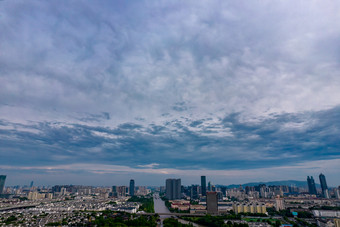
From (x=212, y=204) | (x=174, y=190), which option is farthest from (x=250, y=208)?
(x=174, y=190)

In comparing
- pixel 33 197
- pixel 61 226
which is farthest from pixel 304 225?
pixel 33 197

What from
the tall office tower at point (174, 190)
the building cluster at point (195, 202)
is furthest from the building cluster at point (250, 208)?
the tall office tower at point (174, 190)

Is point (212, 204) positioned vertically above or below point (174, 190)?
below

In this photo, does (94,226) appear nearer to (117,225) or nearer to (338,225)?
(117,225)

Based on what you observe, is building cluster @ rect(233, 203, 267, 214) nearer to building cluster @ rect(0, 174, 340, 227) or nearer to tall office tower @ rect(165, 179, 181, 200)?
building cluster @ rect(0, 174, 340, 227)

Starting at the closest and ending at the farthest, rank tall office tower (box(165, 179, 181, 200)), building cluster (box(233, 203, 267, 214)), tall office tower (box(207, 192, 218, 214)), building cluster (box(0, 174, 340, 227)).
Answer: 1. building cluster (box(0, 174, 340, 227))
2. building cluster (box(233, 203, 267, 214))
3. tall office tower (box(207, 192, 218, 214))
4. tall office tower (box(165, 179, 181, 200))

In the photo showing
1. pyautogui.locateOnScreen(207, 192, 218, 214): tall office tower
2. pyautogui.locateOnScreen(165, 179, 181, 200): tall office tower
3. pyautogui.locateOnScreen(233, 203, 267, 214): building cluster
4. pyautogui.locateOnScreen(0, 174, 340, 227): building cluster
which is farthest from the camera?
pyautogui.locateOnScreen(165, 179, 181, 200): tall office tower

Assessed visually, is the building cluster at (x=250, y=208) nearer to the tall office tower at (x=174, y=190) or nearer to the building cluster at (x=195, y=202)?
the building cluster at (x=195, y=202)

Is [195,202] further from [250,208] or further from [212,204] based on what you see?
[250,208]

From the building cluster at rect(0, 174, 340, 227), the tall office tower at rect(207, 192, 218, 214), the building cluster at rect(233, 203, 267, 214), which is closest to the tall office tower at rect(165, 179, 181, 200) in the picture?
the building cluster at rect(0, 174, 340, 227)

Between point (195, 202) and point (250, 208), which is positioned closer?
point (250, 208)

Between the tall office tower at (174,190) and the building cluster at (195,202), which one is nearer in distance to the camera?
the building cluster at (195,202)

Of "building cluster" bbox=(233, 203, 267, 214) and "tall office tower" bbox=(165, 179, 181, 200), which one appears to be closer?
"building cluster" bbox=(233, 203, 267, 214)
